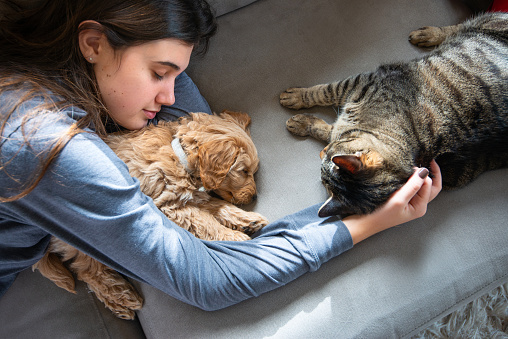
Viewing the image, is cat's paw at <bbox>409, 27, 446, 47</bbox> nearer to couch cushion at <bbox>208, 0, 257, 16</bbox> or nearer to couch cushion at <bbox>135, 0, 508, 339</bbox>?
couch cushion at <bbox>135, 0, 508, 339</bbox>

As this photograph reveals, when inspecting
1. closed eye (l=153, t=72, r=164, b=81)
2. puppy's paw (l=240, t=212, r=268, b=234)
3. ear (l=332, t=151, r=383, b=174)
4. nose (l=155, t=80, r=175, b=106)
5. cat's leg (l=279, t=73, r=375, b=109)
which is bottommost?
puppy's paw (l=240, t=212, r=268, b=234)

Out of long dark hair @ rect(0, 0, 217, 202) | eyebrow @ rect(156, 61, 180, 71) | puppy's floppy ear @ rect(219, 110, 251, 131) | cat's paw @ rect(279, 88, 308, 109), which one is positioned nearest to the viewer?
long dark hair @ rect(0, 0, 217, 202)

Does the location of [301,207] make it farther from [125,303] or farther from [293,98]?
[125,303]

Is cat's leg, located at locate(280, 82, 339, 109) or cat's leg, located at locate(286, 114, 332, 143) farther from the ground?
cat's leg, located at locate(280, 82, 339, 109)

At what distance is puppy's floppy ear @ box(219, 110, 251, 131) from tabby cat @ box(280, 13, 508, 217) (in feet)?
0.88

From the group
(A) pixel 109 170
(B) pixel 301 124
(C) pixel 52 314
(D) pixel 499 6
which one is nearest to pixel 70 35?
(A) pixel 109 170

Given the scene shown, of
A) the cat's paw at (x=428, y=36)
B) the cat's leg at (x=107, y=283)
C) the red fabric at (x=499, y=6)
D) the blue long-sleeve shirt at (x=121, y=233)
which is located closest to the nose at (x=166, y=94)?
the blue long-sleeve shirt at (x=121, y=233)

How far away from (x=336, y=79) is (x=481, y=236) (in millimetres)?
1229

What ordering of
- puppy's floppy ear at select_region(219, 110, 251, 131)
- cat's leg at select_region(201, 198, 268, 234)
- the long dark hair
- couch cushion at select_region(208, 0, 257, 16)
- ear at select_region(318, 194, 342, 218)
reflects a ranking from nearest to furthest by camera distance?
Result: the long dark hair < ear at select_region(318, 194, 342, 218) < cat's leg at select_region(201, 198, 268, 234) < puppy's floppy ear at select_region(219, 110, 251, 131) < couch cushion at select_region(208, 0, 257, 16)

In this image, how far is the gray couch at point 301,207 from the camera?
1549 mm

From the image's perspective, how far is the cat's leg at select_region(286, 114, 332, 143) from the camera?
195 cm

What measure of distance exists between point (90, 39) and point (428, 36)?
199cm

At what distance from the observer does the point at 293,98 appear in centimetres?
201

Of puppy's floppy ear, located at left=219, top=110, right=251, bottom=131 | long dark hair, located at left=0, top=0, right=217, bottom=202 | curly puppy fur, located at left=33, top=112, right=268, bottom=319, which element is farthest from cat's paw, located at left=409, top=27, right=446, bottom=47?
long dark hair, located at left=0, top=0, right=217, bottom=202
